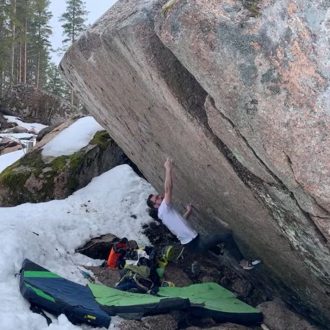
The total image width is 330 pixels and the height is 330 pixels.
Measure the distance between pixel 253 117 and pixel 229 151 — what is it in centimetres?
115

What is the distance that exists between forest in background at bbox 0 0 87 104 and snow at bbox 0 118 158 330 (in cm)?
2225

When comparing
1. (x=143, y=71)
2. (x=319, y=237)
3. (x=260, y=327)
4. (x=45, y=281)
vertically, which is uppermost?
(x=143, y=71)

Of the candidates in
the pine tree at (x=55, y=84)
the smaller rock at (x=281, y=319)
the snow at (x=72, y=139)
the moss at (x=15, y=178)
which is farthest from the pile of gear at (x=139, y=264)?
the pine tree at (x=55, y=84)

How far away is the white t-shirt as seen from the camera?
9.46 m

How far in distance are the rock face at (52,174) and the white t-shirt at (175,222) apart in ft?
14.2

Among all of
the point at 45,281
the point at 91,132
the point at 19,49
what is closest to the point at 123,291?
the point at 45,281

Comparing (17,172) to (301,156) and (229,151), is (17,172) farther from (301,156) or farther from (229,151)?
(301,156)

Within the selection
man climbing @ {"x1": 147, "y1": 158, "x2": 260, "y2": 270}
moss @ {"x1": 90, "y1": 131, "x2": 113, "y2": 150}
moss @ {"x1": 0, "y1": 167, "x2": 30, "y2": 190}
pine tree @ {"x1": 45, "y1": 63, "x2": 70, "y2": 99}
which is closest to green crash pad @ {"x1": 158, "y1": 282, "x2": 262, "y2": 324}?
man climbing @ {"x1": 147, "y1": 158, "x2": 260, "y2": 270}

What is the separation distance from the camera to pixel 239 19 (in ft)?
16.8

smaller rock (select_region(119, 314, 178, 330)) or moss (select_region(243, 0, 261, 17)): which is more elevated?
moss (select_region(243, 0, 261, 17))

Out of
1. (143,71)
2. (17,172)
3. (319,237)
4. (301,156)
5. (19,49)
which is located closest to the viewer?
(301,156)

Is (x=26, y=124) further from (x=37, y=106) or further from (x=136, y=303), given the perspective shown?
(x=136, y=303)

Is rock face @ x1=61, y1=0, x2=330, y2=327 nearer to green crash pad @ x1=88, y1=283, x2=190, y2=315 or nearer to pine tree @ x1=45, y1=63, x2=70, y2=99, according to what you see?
green crash pad @ x1=88, y1=283, x2=190, y2=315

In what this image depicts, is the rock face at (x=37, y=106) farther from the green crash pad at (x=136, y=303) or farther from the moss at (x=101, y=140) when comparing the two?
the green crash pad at (x=136, y=303)
